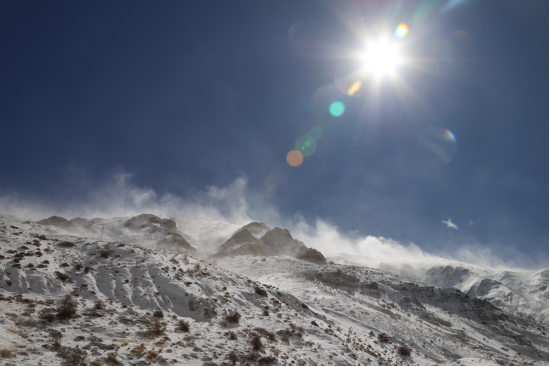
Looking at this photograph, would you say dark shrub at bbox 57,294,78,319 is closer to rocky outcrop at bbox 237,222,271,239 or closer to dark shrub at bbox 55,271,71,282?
dark shrub at bbox 55,271,71,282

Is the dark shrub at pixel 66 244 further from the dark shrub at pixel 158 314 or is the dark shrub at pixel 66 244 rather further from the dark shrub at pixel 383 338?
the dark shrub at pixel 383 338

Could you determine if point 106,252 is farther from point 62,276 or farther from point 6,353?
point 6,353

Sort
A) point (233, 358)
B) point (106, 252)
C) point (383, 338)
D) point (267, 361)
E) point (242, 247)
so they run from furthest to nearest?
point (242, 247) < point (106, 252) < point (383, 338) < point (267, 361) < point (233, 358)

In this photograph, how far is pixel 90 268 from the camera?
24156mm

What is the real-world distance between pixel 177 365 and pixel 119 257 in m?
19.2

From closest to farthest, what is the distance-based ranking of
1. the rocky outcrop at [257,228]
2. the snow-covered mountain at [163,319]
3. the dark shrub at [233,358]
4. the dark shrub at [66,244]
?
the snow-covered mountain at [163,319]
the dark shrub at [233,358]
the dark shrub at [66,244]
the rocky outcrop at [257,228]

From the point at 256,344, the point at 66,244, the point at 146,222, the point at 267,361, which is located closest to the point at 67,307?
the point at 256,344

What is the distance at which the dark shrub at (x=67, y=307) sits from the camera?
52.7 feet

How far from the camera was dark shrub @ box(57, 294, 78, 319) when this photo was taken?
16.1 meters

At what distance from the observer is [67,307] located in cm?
1670

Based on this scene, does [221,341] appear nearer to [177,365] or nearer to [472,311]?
[177,365]

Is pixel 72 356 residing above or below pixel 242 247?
below

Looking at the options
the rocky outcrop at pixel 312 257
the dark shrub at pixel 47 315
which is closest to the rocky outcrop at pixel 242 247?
the rocky outcrop at pixel 312 257

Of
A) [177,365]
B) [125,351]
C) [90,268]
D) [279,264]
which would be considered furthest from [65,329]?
[279,264]
